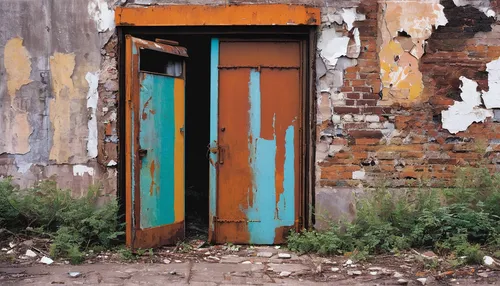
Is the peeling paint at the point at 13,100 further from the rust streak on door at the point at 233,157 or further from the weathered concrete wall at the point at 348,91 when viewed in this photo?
the rust streak on door at the point at 233,157

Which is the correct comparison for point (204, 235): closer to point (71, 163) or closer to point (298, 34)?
point (71, 163)

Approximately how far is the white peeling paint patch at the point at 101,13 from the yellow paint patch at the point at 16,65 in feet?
2.66

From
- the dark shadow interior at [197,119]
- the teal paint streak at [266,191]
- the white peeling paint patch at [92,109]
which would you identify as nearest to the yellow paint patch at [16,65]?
the white peeling paint patch at [92,109]

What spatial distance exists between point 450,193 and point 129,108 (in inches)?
129

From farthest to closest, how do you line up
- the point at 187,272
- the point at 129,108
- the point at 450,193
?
the point at 450,193, the point at 129,108, the point at 187,272

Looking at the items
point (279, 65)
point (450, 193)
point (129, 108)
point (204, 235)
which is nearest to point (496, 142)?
point (450, 193)

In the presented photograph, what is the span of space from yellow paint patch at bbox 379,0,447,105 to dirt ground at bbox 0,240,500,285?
1.64 meters

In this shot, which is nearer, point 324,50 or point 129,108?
point 129,108

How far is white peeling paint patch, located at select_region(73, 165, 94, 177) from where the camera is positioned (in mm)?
5430

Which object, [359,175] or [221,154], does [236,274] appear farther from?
[359,175]

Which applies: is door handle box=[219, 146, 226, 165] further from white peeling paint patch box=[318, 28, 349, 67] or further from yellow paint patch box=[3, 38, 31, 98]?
yellow paint patch box=[3, 38, 31, 98]

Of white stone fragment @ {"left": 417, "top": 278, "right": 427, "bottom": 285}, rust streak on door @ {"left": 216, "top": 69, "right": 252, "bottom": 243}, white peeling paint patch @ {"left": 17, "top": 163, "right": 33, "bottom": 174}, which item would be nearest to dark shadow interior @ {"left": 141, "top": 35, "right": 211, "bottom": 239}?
rust streak on door @ {"left": 216, "top": 69, "right": 252, "bottom": 243}

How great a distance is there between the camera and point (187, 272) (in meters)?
4.55

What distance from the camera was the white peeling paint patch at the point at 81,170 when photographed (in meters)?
5.43
